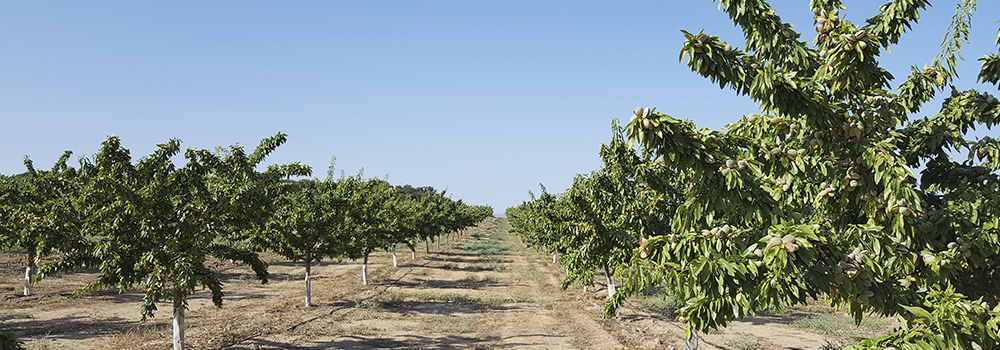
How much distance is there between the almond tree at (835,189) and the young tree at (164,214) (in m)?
9.43

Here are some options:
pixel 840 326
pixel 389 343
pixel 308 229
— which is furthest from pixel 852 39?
pixel 308 229

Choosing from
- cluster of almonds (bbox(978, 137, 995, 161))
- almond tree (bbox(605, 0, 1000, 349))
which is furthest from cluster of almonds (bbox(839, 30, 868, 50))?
cluster of almonds (bbox(978, 137, 995, 161))

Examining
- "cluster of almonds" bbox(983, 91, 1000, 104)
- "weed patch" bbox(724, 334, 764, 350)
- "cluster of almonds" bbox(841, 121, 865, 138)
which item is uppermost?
"cluster of almonds" bbox(983, 91, 1000, 104)

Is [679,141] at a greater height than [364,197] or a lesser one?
lesser

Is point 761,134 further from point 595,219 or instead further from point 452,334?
point 452,334

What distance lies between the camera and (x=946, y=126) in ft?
16.5

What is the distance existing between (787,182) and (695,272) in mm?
1691

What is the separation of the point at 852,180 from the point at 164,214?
38.5 ft

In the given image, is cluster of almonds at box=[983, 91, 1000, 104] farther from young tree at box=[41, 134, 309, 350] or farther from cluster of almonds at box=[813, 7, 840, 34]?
young tree at box=[41, 134, 309, 350]

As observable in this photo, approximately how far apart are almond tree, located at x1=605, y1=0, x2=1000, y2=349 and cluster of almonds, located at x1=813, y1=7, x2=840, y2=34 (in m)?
0.02

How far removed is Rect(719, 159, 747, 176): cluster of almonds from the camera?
3.71 meters

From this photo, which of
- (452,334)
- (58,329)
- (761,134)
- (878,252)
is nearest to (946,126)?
(761,134)

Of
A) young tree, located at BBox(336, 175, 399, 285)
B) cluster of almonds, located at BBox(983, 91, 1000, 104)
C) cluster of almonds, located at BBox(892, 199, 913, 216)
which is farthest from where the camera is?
young tree, located at BBox(336, 175, 399, 285)

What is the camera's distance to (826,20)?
4.99 metres
